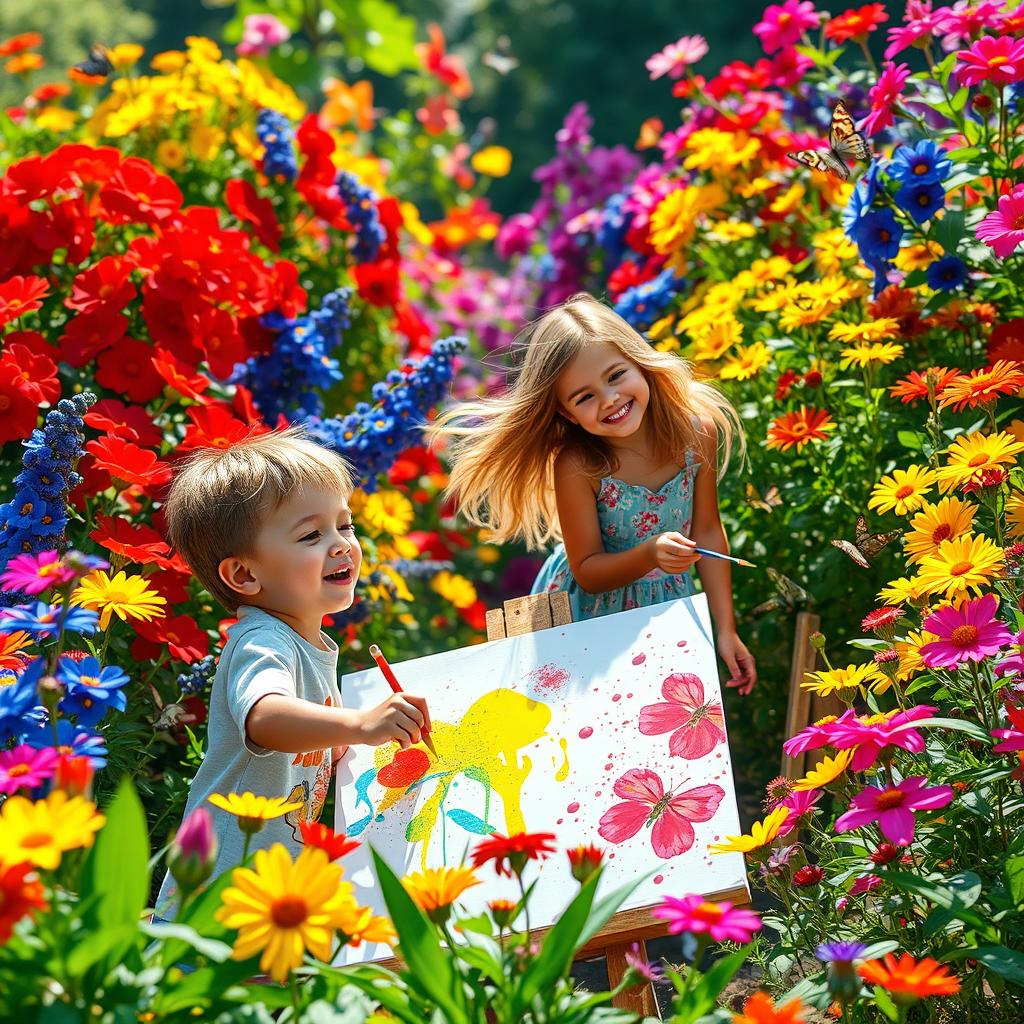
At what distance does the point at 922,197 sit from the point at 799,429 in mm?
637

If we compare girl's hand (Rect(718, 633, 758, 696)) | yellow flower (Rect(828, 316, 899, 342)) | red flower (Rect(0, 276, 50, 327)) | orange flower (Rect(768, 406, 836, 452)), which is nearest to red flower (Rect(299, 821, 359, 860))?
girl's hand (Rect(718, 633, 758, 696))

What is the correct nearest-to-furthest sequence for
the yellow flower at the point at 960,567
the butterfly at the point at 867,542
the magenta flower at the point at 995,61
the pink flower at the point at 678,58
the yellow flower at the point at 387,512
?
the yellow flower at the point at 960,567 → the butterfly at the point at 867,542 → the magenta flower at the point at 995,61 → the yellow flower at the point at 387,512 → the pink flower at the point at 678,58

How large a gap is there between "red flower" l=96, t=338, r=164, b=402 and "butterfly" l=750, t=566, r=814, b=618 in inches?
61.2

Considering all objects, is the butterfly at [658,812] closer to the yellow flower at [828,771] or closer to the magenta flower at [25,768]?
the yellow flower at [828,771]

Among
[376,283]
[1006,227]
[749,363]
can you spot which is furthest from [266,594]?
[376,283]

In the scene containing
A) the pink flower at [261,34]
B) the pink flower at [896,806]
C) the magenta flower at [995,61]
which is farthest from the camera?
the pink flower at [261,34]

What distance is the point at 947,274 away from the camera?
9.95 feet

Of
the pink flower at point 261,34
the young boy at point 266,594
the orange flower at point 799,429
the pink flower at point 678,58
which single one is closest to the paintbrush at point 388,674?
the young boy at point 266,594

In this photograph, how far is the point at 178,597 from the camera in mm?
2748

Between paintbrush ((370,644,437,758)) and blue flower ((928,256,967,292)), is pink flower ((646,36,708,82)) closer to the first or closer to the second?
blue flower ((928,256,967,292))

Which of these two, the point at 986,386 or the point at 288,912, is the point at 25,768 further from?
the point at 986,386

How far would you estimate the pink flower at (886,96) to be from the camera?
3.02 metres

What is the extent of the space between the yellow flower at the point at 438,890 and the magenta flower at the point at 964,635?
76cm

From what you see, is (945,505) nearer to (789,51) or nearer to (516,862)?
(516,862)
